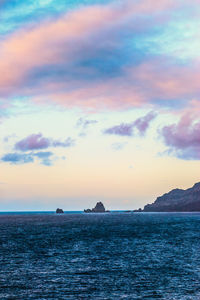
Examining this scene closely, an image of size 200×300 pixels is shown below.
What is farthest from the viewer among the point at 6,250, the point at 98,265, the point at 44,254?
the point at 6,250

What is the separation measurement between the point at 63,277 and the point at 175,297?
595 inches

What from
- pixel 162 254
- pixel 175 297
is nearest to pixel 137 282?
pixel 175 297

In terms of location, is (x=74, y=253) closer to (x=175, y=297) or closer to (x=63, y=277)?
(x=63, y=277)

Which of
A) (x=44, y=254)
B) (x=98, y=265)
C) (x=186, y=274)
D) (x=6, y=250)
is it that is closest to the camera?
(x=186, y=274)

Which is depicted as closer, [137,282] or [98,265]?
[137,282]

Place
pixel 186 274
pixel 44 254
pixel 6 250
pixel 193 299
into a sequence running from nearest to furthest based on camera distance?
1. pixel 193 299
2. pixel 186 274
3. pixel 44 254
4. pixel 6 250

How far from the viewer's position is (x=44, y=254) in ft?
214

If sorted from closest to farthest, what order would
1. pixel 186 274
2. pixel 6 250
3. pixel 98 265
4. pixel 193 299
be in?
pixel 193 299
pixel 186 274
pixel 98 265
pixel 6 250

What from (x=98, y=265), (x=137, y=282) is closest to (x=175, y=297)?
(x=137, y=282)

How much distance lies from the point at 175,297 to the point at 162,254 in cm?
3078

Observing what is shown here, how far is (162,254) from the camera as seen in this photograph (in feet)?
217

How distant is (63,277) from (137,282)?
9130 mm

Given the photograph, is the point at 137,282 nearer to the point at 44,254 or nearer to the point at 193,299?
the point at 193,299

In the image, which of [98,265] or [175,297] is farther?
[98,265]
